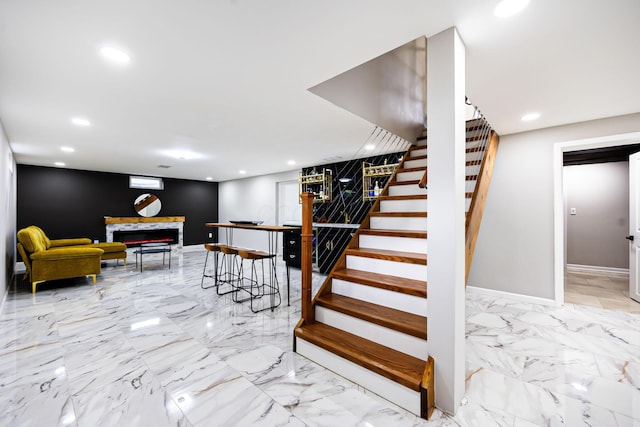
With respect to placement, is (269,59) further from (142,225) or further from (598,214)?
(142,225)

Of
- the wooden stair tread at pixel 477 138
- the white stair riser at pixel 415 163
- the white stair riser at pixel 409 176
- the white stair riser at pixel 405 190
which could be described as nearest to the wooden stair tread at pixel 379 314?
the white stair riser at pixel 405 190

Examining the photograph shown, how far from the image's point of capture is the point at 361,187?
19.7 ft

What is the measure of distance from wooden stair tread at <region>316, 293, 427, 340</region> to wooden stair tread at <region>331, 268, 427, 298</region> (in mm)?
166

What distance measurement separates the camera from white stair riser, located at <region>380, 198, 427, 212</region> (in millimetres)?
3242

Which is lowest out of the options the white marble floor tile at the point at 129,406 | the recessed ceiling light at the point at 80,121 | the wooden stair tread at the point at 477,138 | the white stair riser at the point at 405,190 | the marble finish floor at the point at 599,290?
the white marble floor tile at the point at 129,406

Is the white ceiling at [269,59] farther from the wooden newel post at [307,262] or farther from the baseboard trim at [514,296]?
the baseboard trim at [514,296]

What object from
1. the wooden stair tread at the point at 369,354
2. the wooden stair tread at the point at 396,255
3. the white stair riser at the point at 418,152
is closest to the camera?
the wooden stair tread at the point at 369,354

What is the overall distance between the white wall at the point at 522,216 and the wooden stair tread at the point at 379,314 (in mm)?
2701

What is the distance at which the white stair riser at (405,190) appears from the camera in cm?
353

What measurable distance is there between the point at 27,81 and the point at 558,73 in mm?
4491

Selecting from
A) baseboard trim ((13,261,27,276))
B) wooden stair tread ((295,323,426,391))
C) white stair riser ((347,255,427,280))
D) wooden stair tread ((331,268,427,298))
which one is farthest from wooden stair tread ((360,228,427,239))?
baseboard trim ((13,261,27,276))

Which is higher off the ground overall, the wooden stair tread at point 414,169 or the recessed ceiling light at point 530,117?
the recessed ceiling light at point 530,117

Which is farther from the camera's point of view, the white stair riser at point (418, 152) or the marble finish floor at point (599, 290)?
the white stair riser at point (418, 152)

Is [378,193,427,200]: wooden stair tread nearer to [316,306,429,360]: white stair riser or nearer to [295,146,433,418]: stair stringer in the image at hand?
[295,146,433,418]: stair stringer
